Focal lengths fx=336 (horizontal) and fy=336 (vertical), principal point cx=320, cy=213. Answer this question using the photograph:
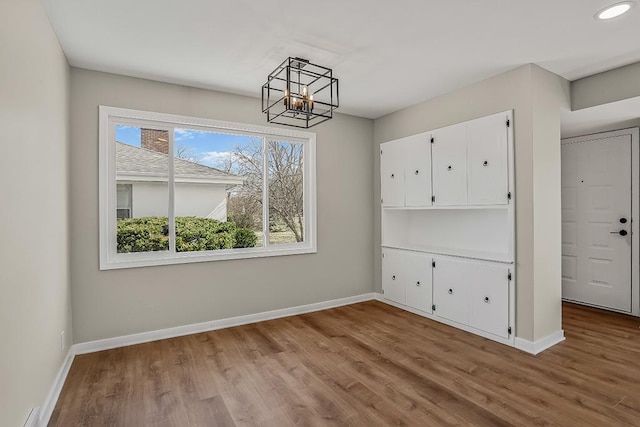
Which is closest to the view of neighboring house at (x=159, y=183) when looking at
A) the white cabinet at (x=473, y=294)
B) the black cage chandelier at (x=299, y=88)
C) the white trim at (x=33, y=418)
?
the black cage chandelier at (x=299, y=88)

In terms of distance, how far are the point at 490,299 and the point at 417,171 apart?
5.46 ft

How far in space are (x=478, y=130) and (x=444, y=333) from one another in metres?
2.14

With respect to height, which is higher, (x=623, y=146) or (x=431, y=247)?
(x=623, y=146)

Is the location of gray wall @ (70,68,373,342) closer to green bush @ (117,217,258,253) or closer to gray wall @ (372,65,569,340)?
green bush @ (117,217,258,253)

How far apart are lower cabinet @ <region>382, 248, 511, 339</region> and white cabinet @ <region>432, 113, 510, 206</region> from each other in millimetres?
683

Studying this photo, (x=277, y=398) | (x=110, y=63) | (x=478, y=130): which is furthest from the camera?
(x=478, y=130)

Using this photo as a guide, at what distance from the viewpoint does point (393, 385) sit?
2498mm

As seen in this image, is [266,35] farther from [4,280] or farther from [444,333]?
[444,333]

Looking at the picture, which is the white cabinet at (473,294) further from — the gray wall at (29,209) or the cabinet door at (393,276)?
the gray wall at (29,209)

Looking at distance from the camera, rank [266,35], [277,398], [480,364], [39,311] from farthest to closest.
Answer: [480,364]
[266,35]
[277,398]
[39,311]

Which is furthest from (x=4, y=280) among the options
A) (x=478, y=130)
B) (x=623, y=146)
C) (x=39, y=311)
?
(x=623, y=146)

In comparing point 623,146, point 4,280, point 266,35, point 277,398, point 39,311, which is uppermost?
point 266,35

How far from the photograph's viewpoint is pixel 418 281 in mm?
4148

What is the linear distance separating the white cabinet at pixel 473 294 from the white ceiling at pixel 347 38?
6.39ft
